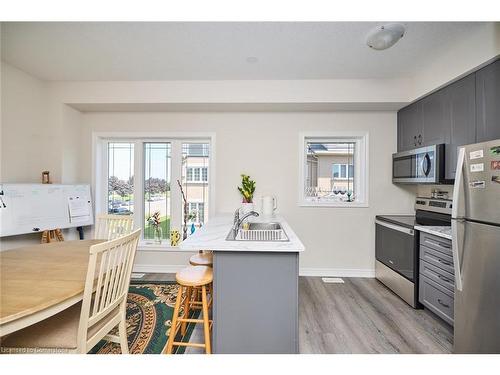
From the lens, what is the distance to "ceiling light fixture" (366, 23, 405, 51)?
167cm

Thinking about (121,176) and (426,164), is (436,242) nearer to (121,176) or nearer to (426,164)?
(426,164)

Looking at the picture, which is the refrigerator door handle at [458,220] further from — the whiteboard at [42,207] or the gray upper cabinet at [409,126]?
the whiteboard at [42,207]

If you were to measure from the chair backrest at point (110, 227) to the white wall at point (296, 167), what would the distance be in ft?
4.06

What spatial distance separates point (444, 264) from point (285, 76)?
2525 millimetres

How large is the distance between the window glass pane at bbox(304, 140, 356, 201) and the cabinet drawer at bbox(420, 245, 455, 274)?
3.98 ft

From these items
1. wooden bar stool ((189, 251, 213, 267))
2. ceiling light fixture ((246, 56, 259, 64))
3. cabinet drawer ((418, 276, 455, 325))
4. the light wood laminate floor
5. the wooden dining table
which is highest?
ceiling light fixture ((246, 56, 259, 64))

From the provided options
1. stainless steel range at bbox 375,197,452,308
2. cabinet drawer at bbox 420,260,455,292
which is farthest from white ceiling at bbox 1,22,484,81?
cabinet drawer at bbox 420,260,455,292

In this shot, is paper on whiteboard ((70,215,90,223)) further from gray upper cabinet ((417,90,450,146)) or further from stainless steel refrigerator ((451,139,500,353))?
gray upper cabinet ((417,90,450,146))

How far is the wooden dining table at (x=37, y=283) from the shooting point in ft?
3.26

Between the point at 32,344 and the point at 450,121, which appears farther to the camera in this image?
the point at 450,121

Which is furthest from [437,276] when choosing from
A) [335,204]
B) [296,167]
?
[296,167]

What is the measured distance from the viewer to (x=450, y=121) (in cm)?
220

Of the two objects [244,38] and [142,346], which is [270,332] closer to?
[142,346]
